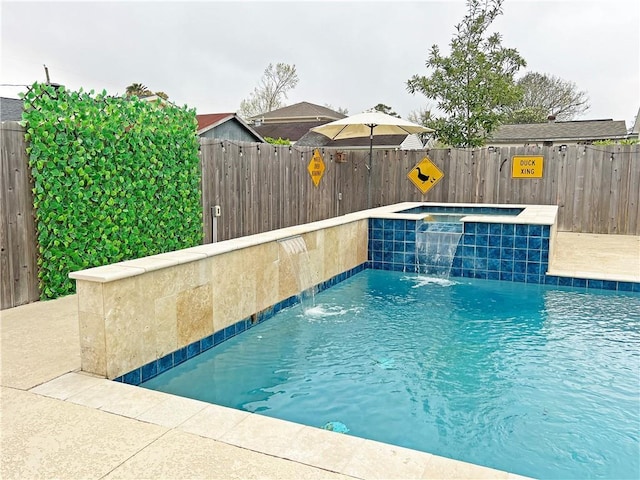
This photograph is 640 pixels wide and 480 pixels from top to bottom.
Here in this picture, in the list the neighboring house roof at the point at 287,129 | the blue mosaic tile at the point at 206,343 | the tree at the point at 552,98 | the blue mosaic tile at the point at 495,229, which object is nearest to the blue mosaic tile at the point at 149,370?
the blue mosaic tile at the point at 206,343

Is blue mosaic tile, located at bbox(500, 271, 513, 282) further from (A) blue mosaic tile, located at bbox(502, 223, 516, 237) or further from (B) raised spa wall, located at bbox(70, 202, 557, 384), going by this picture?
(A) blue mosaic tile, located at bbox(502, 223, 516, 237)

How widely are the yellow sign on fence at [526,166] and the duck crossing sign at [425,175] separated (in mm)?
1605

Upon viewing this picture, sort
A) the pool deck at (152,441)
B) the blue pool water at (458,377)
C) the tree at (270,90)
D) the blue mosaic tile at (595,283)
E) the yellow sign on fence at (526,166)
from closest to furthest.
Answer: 1. the pool deck at (152,441)
2. the blue pool water at (458,377)
3. the blue mosaic tile at (595,283)
4. the yellow sign on fence at (526,166)
5. the tree at (270,90)

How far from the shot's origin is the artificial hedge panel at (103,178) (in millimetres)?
4945

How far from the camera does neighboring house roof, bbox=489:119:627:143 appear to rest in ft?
79.7

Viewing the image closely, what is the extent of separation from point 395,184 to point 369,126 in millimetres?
2249

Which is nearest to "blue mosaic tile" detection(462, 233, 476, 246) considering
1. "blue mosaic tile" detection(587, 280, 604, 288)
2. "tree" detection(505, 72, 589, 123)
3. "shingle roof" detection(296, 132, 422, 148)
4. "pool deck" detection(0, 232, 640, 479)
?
"blue mosaic tile" detection(587, 280, 604, 288)

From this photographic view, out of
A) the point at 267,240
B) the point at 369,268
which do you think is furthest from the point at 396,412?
the point at 369,268

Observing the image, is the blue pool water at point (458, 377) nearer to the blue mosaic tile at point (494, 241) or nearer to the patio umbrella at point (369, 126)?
the blue mosaic tile at point (494, 241)

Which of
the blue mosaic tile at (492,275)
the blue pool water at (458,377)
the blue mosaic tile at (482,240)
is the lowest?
the blue pool water at (458,377)

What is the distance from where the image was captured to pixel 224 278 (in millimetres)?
4457

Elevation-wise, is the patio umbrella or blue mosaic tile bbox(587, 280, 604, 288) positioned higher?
the patio umbrella

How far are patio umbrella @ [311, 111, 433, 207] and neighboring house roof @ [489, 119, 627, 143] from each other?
48.6 feet

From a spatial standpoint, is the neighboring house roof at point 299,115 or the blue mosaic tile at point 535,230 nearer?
the blue mosaic tile at point 535,230
